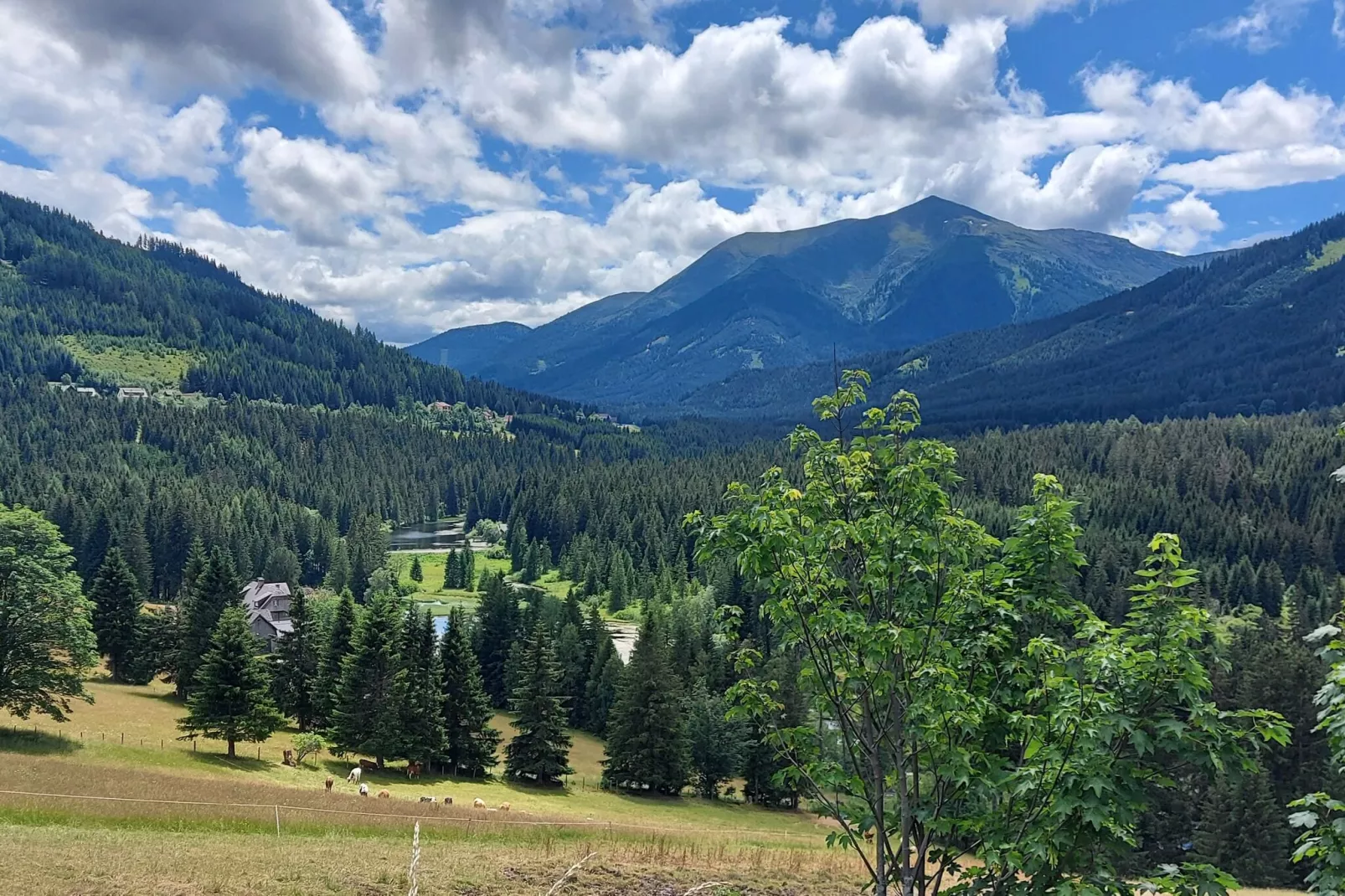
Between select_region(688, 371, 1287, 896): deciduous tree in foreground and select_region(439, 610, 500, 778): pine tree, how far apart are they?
54.8 metres

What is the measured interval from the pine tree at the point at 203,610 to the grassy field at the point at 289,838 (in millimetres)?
15271

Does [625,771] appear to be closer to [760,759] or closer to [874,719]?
[760,759]

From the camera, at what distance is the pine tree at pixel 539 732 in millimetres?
61938

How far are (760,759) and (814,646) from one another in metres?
62.9

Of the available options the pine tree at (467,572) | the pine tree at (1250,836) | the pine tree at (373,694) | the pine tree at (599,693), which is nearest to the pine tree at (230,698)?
the pine tree at (373,694)

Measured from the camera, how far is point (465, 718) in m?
61.4

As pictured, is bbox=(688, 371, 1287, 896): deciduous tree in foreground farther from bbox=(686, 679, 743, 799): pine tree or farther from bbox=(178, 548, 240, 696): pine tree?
bbox=(178, 548, 240, 696): pine tree

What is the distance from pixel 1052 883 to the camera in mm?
8578

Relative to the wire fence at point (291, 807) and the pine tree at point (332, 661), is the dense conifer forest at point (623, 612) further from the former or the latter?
the wire fence at point (291, 807)

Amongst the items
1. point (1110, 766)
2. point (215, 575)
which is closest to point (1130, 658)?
point (1110, 766)

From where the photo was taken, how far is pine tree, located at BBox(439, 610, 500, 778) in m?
61.0

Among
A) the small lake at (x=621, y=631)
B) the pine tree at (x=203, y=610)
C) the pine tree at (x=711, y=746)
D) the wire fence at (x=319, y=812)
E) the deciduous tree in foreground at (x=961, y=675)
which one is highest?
the deciduous tree in foreground at (x=961, y=675)

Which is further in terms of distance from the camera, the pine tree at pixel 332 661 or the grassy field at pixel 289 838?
the pine tree at pixel 332 661

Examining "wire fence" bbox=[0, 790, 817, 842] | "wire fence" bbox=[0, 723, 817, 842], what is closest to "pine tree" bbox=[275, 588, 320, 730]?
"wire fence" bbox=[0, 723, 817, 842]
